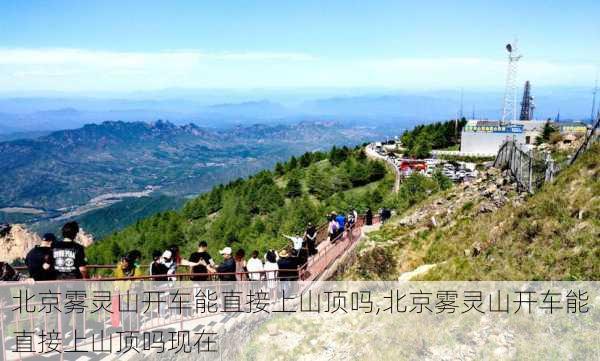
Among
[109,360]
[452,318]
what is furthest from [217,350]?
[452,318]

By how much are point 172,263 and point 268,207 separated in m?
60.9

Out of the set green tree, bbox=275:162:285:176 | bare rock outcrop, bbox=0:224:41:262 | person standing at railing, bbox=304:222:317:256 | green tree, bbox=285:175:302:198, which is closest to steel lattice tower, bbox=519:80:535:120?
green tree, bbox=275:162:285:176

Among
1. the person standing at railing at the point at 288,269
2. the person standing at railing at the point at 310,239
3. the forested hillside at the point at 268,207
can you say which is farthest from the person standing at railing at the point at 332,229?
the forested hillside at the point at 268,207

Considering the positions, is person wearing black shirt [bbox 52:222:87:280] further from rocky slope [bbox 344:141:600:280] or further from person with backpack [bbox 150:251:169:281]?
rocky slope [bbox 344:141:600:280]

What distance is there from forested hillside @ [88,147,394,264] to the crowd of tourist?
39.1 meters

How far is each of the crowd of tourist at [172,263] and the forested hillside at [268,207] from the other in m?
39.1

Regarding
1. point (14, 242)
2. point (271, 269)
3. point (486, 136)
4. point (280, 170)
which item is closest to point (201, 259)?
point (271, 269)

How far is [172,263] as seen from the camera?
35.8 ft

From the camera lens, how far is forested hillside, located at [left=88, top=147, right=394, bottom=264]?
196 feet

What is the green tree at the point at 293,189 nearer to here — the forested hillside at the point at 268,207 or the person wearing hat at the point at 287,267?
the forested hillside at the point at 268,207

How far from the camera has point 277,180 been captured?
8819cm

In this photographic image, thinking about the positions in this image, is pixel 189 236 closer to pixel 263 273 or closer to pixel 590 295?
pixel 263 273

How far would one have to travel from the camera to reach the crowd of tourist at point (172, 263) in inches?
328

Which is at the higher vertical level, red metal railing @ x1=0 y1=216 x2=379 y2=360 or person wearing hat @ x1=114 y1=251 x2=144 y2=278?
person wearing hat @ x1=114 y1=251 x2=144 y2=278
